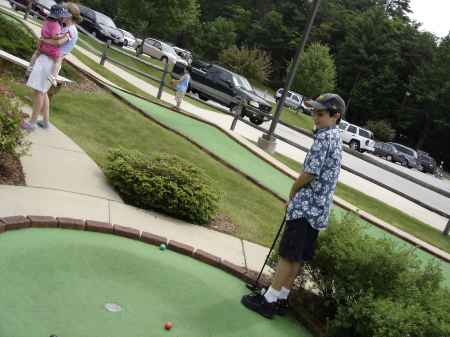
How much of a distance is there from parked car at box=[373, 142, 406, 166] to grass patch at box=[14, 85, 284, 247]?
117 feet

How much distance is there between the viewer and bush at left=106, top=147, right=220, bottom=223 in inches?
250

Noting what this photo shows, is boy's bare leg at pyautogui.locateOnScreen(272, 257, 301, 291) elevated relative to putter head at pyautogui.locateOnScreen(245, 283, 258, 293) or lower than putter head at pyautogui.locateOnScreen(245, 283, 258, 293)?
elevated

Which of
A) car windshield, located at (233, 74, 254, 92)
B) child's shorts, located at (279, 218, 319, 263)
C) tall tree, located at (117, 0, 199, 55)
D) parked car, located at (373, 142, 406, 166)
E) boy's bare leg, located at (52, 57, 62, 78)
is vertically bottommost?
parked car, located at (373, 142, 406, 166)

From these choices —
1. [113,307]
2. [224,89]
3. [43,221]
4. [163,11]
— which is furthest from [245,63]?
[113,307]

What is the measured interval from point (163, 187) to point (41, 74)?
2.56 meters

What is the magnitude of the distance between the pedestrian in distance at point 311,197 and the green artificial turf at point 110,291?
8.3 inches

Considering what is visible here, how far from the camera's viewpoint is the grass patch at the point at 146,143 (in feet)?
25.0

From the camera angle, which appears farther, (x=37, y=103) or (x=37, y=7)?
(x=37, y=7)

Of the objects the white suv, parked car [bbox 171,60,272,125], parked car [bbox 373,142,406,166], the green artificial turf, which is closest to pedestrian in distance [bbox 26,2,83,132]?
the green artificial turf

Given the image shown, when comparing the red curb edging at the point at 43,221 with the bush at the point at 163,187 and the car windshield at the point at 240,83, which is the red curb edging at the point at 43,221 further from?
the car windshield at the point at 240,83

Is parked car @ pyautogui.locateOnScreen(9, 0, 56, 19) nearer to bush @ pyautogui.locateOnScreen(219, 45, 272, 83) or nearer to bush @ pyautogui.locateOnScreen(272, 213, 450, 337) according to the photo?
bush @ pyautogui.locateOnScreen(219, 45, 272, 83)

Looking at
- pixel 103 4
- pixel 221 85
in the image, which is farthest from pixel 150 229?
pixel 103 4

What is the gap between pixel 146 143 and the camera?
953 cm

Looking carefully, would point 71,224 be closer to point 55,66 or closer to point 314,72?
point 55,66
